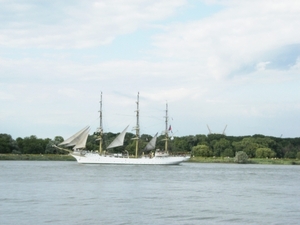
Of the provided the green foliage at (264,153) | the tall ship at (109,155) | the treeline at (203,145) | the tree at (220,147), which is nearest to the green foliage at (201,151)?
the treeline at (203,145)

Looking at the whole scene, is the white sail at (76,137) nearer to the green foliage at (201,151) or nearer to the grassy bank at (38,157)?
the grassy bank at (38,157)

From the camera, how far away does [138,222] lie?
80.3ft

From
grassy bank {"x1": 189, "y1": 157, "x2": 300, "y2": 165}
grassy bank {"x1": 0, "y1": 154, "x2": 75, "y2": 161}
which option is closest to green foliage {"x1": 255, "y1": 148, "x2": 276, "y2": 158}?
grassy bank {"x1": 189, "y1": 157, "x2": 300, "y2": 165}

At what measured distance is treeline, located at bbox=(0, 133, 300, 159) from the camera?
122037 millimetres

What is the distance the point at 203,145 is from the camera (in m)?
135

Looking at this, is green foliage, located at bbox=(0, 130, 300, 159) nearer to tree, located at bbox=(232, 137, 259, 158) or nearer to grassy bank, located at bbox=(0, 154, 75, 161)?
tree, located at bbox=(232, 137, 259, 158)

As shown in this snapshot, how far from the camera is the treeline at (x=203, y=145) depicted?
4805 inches

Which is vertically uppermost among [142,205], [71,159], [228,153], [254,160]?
[228,153]

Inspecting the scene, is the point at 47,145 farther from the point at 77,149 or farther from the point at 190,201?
the point at 190,201

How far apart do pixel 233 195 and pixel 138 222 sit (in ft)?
48.8

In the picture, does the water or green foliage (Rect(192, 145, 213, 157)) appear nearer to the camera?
the water

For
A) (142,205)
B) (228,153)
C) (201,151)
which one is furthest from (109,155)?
(142,205)

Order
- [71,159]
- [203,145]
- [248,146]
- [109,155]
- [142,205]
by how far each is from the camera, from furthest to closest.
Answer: [203,145] → [248,146] → [71,159] → [109,155] → [142,205]

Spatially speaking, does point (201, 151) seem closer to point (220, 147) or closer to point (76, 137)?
point (220, 147)
